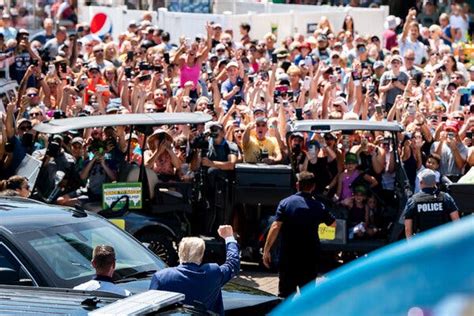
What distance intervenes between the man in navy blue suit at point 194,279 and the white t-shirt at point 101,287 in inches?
9.4

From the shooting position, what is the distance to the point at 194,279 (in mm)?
Result: 6680

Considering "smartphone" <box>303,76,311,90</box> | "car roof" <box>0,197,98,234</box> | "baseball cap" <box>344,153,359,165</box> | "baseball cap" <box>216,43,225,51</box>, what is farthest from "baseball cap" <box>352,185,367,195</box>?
"baseball cap" <box>216,43,225,51</box>

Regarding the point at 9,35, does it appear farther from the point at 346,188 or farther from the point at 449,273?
the point at 449,273

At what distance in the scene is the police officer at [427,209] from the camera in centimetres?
1021

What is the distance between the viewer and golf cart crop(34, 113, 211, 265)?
1226 centimetres

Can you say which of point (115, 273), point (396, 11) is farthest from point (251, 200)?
point (396, 11)

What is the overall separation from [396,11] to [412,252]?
29.7 metres

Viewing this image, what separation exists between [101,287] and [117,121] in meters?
6.33

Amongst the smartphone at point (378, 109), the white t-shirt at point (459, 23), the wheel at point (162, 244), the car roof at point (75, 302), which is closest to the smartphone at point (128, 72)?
the smartphone at point (378, 109)

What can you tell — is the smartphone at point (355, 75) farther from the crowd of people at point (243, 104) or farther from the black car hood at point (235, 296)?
the black car hood at point (235, 296)

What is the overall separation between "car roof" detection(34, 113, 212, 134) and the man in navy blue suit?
5.59 metres

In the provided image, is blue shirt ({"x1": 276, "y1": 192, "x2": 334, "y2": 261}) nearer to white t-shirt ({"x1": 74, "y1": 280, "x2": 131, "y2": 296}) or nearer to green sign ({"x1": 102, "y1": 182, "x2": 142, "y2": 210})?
white t-shirt ({"x1": 74, "y1": 280, "x2": 131, "y2": 296})

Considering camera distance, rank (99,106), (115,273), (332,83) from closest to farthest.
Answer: (115,273) < (99,106) < (332,83)

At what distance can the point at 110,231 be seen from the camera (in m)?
7.46
